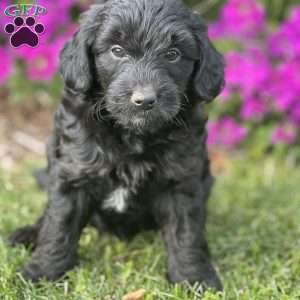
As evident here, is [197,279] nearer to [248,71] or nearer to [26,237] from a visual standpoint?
[26,237]

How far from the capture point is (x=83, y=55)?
3459mm

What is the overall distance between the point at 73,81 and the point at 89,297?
3.83 feet

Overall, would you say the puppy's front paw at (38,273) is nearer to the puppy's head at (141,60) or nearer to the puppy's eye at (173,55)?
the puppy's head at (141,60)

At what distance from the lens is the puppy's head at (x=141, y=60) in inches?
130

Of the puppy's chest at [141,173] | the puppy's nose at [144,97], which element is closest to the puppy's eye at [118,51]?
the puppy's nose at [144,97]

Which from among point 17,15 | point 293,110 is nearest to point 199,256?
point 17,15

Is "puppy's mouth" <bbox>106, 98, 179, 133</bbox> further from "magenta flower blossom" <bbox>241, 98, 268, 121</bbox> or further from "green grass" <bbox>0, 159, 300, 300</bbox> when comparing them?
"magenta flower blossom" <bbox>241, 98, 268, 121</bbox>

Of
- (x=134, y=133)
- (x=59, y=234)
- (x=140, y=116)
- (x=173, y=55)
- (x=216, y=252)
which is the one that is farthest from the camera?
(x=216, y=252)

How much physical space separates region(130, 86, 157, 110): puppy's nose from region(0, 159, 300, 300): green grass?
41.8 inches

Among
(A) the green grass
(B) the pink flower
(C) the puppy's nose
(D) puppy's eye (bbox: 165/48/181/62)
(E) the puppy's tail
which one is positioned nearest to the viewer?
(C) the puppy's nose

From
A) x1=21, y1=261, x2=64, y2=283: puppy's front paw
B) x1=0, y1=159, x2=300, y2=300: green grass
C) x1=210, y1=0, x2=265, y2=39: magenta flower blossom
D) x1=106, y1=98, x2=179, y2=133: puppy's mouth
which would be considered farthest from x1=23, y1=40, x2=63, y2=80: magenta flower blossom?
x1=106, y1=98, x2=179, y2=133: puppy's mouth

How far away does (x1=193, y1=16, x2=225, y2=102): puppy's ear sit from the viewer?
3561mm

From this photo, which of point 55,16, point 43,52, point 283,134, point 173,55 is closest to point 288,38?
point 283,134

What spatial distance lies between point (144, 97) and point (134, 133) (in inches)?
15.7
